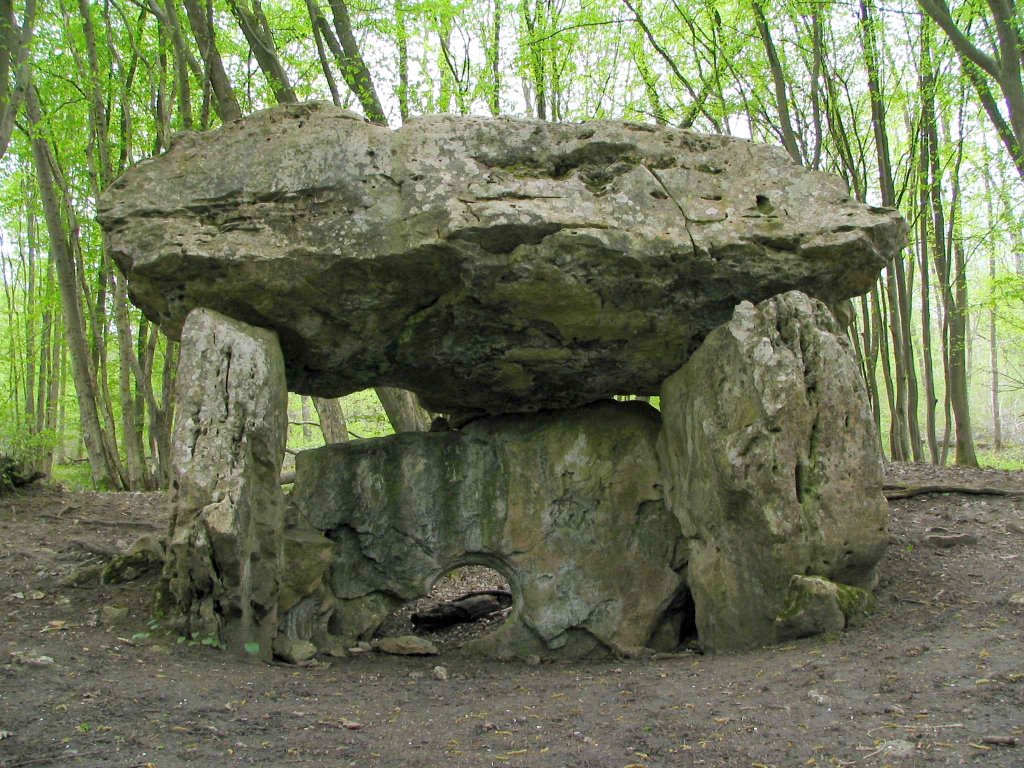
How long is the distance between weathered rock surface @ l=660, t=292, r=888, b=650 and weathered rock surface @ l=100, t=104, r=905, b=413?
1.76 ft

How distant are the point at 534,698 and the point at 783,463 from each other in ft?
7.60

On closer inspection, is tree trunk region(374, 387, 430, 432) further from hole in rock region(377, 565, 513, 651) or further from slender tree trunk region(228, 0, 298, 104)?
slender tree trunk region(228, 0, 298, 104)

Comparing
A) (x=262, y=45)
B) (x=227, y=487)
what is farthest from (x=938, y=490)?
(x=262, y=45)

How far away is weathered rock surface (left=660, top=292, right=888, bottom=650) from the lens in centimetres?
564

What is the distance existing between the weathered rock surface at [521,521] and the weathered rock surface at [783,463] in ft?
3.40

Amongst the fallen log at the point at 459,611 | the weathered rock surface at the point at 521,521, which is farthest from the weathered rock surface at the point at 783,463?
the fallen log at the point at 459,611

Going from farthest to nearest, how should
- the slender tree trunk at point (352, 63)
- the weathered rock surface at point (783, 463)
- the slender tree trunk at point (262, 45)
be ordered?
the slender tree trunk at point (352, 63)
the slender tree trunk at point (262, 45)
the weathered rock surface at point (783, 463)

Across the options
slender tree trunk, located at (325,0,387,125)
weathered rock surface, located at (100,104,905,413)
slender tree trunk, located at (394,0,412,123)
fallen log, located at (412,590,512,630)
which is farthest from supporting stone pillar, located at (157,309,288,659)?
slender tree trunk, located at (394,0,412,123)

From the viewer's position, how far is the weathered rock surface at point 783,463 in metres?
5.64

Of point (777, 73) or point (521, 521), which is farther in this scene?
point (777, 73)

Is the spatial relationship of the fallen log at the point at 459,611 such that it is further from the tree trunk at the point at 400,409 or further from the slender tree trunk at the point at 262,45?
the slender tree trunk at the point at 262,45

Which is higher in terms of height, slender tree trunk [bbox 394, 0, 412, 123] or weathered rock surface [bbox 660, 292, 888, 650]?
slender tree trunk [bbox 394, 0, 412, 123]

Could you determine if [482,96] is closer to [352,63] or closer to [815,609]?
[352,63]

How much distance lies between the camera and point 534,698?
4965 mm
